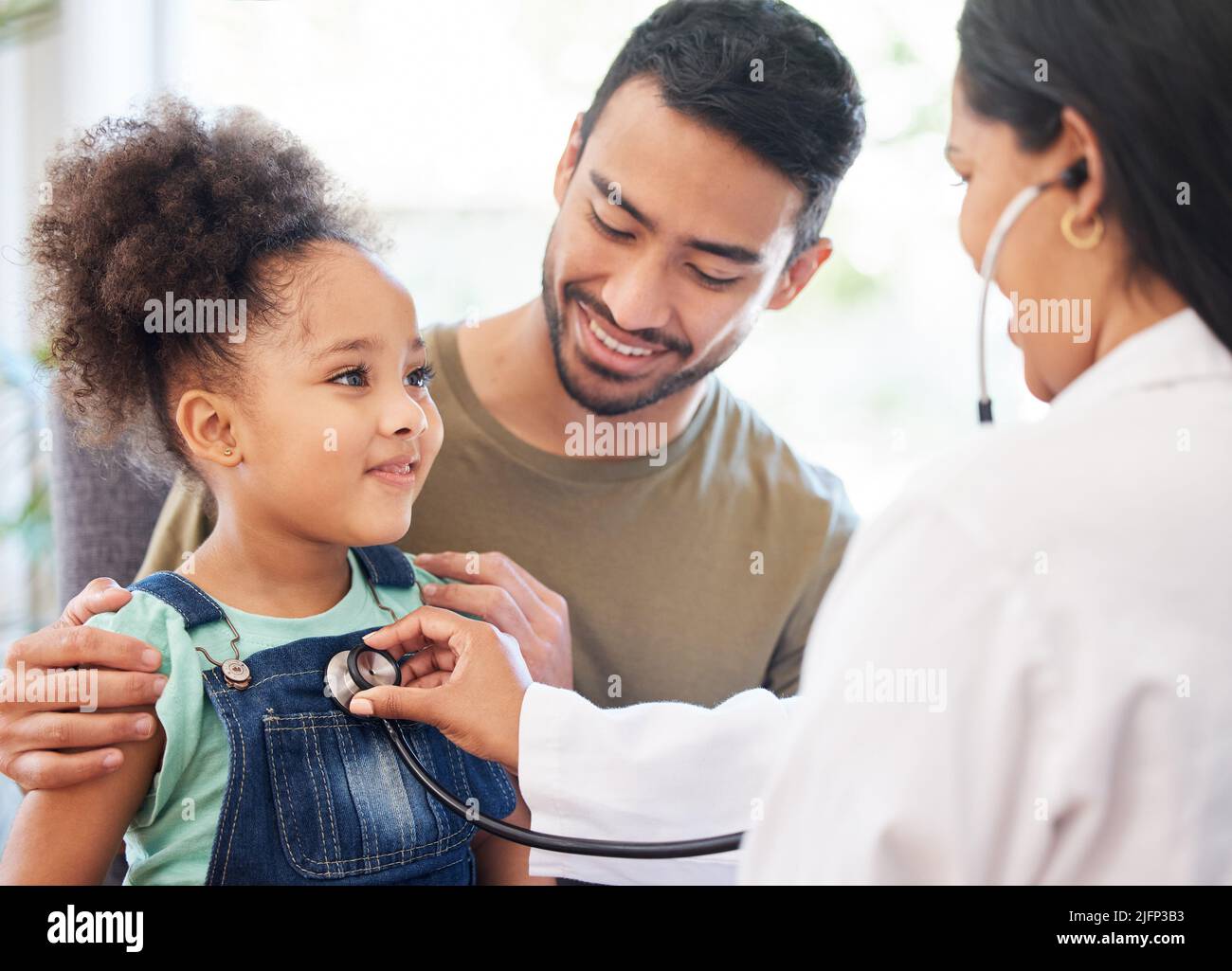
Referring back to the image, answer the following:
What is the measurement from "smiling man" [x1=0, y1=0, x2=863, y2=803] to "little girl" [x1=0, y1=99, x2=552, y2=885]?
0.19 meters

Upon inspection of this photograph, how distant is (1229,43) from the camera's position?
719 mm

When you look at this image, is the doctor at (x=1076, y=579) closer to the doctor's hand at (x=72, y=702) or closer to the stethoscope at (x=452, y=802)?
the stethoscope at (x=452, y=802)

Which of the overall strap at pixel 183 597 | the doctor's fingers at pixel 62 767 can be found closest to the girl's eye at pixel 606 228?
the overall strap at pixel 183 597

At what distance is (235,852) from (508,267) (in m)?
1.60

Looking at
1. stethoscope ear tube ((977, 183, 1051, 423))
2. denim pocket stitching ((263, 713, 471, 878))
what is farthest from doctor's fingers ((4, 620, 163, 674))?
stethoscope ear tube ((977, 183, 1051, 423))

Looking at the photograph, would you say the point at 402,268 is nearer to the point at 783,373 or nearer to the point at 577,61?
the point at 577,61

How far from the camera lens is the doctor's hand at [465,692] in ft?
3.35

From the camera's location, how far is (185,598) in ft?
3.40

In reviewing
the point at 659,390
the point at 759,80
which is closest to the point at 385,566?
the point at 659,390

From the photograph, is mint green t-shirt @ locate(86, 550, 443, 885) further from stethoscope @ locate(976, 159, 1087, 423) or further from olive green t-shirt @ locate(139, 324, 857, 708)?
stethoscope @ locate(976, 159, 1087, 423)

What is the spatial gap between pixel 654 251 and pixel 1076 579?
2.62ft

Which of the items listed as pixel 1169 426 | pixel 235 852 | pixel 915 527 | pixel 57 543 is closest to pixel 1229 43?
pixel 1169 426

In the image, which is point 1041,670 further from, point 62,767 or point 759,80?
point 759,80

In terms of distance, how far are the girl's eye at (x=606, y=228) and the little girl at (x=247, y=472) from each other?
1.08 ft
